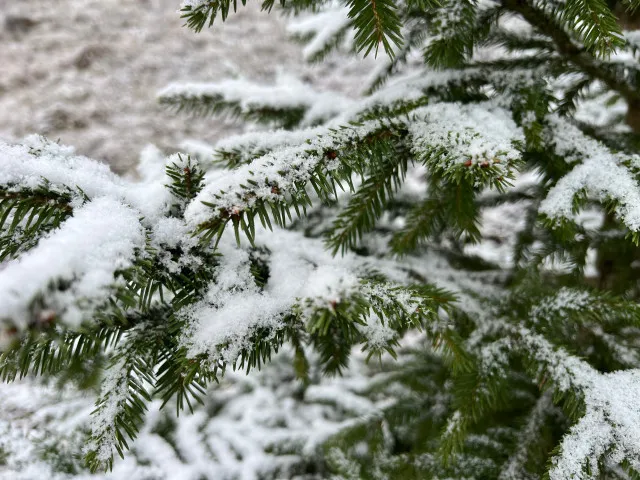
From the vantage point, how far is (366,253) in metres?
1.11

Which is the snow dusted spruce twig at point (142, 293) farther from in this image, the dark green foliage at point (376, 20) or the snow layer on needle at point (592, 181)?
the snow layer on needle at point (592, 181)

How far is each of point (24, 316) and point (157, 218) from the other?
243 mm

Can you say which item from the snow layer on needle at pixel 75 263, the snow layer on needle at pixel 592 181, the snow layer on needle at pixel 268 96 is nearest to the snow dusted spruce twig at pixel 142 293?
the snow layer on needle at pixel 75 263

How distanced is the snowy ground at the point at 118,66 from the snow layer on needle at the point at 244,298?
2579 millimetres

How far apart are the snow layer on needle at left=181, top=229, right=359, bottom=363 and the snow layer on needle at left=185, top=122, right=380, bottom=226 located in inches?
4.9

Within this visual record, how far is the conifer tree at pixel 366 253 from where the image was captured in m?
0.53

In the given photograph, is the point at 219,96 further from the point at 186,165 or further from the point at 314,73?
the point at 314,73

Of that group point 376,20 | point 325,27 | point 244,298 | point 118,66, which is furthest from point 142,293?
point 118,66

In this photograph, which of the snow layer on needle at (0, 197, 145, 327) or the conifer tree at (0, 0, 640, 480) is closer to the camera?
the snow layer on needle at (0, 197, 145, 327)

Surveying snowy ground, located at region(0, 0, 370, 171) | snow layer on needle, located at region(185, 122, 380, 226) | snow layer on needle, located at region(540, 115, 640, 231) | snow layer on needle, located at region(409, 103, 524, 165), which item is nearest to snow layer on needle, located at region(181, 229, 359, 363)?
snow layer on needle, located at region(185, 122, 380, 226)

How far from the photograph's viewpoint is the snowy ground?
3180 mm

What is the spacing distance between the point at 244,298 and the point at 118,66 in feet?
12.1

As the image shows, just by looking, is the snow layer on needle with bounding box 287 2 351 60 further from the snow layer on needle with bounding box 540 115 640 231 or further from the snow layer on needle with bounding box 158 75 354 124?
the snow layer on needle with bounding box 540 115 640 231

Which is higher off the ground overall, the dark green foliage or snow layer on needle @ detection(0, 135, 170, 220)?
the dark green foliage
